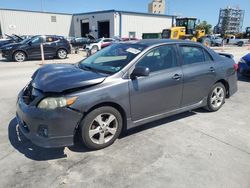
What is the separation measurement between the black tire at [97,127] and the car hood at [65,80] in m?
0.41

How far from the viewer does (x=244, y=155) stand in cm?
318

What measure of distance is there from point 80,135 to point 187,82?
2137mm

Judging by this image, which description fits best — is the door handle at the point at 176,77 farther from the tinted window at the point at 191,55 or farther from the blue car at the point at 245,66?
the blue car at the point at 245,66

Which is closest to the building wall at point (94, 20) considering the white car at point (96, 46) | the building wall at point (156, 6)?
the white car at point (96, 46)

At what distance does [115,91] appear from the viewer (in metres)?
3.14

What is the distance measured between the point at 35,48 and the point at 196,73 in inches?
490

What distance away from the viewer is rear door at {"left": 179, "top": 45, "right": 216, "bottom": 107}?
4.03 metres

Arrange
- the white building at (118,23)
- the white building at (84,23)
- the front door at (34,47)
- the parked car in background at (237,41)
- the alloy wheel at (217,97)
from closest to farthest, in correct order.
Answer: the alloy wheel at (217,97), the front door at (34,47), the white building at (118,23), the white building at (84,23), the parked car in background at (237,41)

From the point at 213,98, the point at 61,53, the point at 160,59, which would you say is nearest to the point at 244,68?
the point at 213,98

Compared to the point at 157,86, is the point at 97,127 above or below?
below

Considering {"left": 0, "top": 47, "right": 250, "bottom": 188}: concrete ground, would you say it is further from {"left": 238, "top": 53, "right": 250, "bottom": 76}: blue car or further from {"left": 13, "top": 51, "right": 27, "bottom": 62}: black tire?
{"left": 13, "top": 51, "right": 27, "bottom": 62}: black tire

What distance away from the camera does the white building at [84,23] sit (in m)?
35.1

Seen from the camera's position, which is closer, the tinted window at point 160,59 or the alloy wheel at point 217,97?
the tinted window at point 160,59

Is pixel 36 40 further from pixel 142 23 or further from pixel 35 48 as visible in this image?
pixel 142 23
